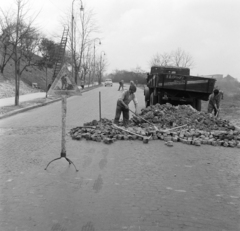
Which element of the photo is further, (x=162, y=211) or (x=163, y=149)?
(x=163, y=149)

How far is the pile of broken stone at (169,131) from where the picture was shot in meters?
7.85

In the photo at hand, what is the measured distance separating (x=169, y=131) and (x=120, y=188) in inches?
174

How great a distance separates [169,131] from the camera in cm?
862

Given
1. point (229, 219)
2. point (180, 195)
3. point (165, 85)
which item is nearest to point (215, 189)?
point (180, 195)

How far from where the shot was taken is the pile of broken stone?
7849mm

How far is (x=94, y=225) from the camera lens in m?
3.34

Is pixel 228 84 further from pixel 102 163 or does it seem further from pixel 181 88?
pixel 102 163

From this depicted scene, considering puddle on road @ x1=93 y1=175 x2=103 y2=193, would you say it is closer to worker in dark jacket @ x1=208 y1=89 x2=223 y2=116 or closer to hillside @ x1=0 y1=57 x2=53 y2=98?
worker in dark jacket @ x1=208 y1=89 x2=223 y2=116

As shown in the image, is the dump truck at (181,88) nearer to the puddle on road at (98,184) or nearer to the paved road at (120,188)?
the paved road at (120,188)

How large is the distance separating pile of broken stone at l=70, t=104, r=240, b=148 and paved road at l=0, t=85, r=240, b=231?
1.65ft

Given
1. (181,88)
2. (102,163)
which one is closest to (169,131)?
(102,163)

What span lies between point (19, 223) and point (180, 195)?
2096mm

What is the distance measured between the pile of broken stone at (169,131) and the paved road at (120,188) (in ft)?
1.65

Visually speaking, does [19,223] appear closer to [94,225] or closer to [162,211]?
[94,225]
